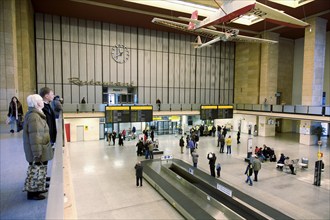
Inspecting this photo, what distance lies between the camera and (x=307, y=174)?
12.9 meters

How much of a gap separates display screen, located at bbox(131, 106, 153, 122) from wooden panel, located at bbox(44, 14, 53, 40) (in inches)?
474

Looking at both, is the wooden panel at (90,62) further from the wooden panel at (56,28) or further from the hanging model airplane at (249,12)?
the hanging model airplane at (249,12)

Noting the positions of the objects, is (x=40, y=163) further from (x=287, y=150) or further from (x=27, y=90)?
(x=287, y=150)

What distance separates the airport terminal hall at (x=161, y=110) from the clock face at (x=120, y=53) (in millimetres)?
117

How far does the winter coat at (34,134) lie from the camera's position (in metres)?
2.93

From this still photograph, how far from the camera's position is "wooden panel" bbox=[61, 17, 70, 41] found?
73.1ft

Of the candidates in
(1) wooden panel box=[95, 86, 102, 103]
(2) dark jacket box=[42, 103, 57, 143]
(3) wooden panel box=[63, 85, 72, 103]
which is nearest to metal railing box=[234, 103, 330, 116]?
(1) wooden panel box=[95, 86, 102, 103]

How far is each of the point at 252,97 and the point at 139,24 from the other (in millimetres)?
17544

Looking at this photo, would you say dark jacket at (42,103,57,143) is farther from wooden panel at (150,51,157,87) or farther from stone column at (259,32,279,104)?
stone column at (259,32,279,104)

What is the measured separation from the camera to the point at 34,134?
115 inches

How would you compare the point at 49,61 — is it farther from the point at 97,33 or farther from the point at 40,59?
the point at 97,33

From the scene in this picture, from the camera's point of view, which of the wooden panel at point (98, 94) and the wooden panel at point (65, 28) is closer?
the wooden panel at point (65, 28)

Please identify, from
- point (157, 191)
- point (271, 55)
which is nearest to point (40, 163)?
point (157, 191)

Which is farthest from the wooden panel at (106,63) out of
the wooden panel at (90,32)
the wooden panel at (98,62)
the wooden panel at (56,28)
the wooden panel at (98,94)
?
the wooden panel at (56,28)
